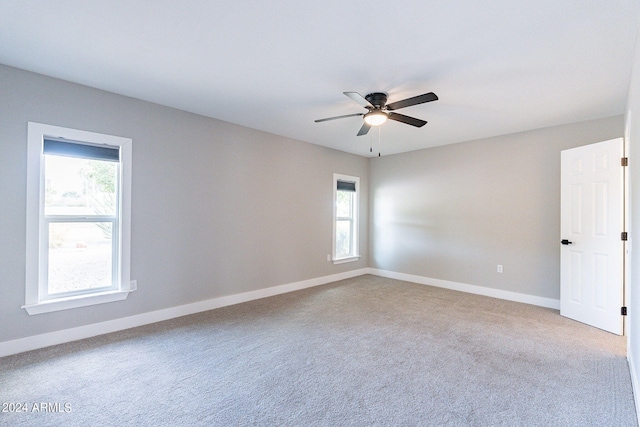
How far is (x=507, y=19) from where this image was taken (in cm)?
195

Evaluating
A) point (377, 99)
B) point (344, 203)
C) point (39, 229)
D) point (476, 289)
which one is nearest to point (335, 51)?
point (377, 99)

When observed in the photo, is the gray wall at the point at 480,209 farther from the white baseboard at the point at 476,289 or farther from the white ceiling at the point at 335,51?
the white ceiling at the point at 335,51

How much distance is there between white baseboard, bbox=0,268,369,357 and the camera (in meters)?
2.71

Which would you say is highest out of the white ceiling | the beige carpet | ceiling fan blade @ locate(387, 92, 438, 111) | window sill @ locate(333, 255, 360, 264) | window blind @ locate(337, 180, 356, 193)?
the white ceiling

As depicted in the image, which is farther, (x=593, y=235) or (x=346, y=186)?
(x=346, y=186)

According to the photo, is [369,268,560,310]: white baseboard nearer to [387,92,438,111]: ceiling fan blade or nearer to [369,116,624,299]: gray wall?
[369,116,624,299]: gray wall

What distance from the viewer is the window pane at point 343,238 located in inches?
235

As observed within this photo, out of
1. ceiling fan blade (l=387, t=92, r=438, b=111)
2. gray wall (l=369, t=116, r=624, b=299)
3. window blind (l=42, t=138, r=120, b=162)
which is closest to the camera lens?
ceiling fan blade (l=387, t=92, r=438, b=111)

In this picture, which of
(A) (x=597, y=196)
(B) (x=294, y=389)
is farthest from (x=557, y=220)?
(B) (x=294, y=389)

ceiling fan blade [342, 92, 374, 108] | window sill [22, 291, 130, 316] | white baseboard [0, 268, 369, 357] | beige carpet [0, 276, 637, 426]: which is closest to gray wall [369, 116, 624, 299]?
beige carpet [0, 276, 637, 426]

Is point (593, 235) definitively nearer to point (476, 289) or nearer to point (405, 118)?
point (476, 289)

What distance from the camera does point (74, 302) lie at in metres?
2.97

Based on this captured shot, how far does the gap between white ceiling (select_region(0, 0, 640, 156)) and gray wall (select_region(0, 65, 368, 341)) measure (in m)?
0.27

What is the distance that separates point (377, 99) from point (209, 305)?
3.25 metres
